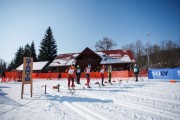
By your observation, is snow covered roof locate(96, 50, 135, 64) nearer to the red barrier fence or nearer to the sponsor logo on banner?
the red barrier fence

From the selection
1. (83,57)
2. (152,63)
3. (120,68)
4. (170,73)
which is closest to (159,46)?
(152,63)

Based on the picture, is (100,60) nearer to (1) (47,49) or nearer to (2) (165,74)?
(2) (165,74)

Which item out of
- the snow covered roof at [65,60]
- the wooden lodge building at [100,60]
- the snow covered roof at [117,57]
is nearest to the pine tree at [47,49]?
the snow covered roof at [65,60]

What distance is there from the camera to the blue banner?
63.3ft

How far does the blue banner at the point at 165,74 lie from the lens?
19.3 m

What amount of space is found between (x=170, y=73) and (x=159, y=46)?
44806 millimetres

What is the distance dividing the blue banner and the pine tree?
5198 cm

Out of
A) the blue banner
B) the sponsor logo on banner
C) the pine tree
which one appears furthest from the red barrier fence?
the pine tree

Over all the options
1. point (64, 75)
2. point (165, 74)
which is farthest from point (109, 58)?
point (165, 74)

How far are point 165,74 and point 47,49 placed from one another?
55.4m

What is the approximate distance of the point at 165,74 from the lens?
2042cm

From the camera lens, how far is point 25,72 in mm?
8945

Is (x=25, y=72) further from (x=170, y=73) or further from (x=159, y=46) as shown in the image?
(x=159, y=46)

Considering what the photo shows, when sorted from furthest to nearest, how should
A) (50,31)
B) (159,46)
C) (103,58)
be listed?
(50,31)
(159,46)
(103,58)
